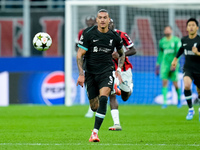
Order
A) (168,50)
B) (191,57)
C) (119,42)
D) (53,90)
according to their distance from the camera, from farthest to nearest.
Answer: (53,90) < (168,50) < (191,57) < (119,42)

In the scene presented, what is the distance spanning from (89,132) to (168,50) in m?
7.68

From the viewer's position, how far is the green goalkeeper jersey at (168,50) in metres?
16.0

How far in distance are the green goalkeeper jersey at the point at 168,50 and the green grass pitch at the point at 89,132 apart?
265cm

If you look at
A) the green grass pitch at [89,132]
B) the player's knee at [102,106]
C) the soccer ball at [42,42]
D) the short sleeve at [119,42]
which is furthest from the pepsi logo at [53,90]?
the player's knee at [102,106]

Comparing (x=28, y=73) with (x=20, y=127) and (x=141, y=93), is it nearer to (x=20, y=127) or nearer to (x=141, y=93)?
(x=141, y=93)

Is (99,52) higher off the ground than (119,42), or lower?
lower

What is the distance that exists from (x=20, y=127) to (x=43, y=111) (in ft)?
14.7

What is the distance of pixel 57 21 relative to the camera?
23734mm

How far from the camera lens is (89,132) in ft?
29.5

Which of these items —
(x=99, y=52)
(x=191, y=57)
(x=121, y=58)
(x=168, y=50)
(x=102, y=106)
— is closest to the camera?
(x=102, y=106)

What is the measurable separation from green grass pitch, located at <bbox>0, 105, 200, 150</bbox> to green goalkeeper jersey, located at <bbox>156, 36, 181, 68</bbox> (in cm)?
265

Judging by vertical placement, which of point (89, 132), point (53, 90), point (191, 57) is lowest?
point (53, 90)

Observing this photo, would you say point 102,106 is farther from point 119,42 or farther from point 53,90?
point 53,90

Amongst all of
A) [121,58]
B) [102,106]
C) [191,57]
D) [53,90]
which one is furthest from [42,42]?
[53,90]
